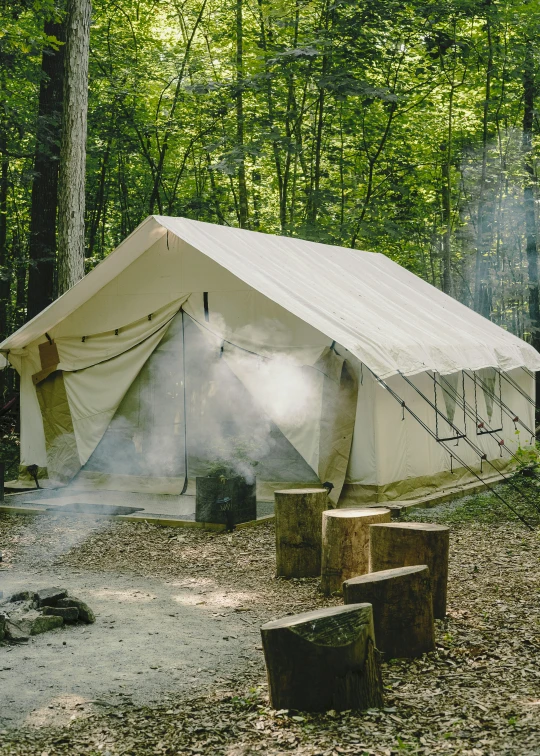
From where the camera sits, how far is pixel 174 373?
9.16 meters

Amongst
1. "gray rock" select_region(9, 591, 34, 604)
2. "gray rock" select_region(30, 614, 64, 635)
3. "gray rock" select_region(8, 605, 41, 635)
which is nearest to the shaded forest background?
→ "gray rock" select_region(9, 591, 34, 604)

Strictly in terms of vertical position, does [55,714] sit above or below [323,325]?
below

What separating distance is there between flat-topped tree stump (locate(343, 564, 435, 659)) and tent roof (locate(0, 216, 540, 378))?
138 inches

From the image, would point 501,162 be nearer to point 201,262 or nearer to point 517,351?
point 517,351

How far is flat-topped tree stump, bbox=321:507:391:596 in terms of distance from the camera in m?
5.32

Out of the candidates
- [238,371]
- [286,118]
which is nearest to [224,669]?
[238,371]

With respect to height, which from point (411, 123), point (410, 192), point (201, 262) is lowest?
point (201, 262)

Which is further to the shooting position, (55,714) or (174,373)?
(174,373)

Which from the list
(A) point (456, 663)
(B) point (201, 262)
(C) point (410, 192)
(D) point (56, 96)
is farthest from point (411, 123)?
(A) point (456, 663)

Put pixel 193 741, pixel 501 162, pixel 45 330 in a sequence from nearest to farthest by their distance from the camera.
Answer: pixel 193 741 < pixel 45 330 < pixel 501 162

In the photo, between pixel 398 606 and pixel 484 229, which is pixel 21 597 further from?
pixel 484 229

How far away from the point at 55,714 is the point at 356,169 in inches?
581

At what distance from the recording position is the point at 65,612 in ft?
15.4

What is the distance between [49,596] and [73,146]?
7036 mm
